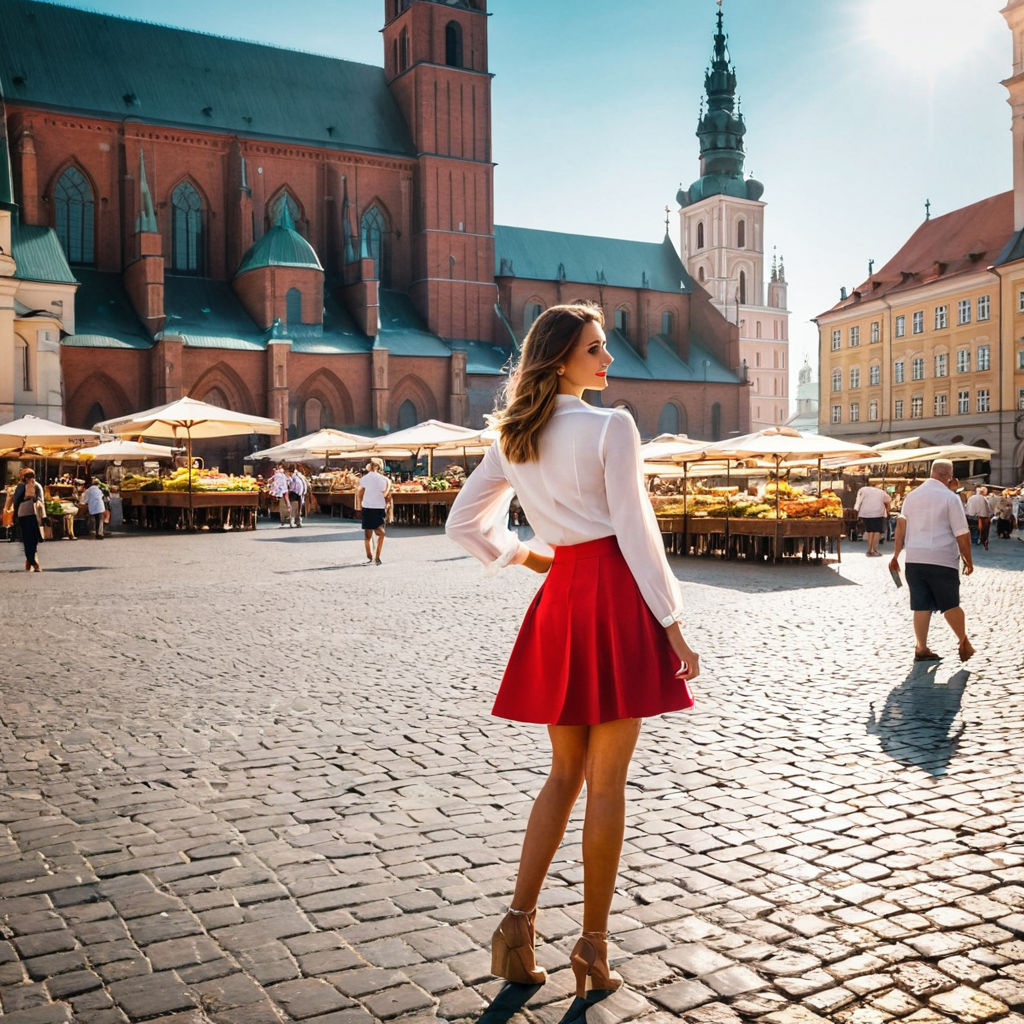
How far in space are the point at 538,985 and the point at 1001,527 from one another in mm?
29481

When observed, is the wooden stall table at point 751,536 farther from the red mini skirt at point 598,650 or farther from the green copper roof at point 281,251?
the green copper roof at point 281,251

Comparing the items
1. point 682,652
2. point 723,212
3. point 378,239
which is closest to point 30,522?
point 682,652

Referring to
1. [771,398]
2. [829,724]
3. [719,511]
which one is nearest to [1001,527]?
[719,511]

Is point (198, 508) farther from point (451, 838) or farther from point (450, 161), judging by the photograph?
point (450, 161)

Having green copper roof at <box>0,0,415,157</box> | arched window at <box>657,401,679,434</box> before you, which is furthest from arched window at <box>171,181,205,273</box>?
arched window at <box>657,401,679,434</box>

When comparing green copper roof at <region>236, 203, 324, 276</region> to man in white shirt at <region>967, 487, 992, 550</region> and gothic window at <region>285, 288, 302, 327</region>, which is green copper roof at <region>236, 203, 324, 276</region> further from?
man in white shirt at <region>967, 487, 992, 550</region>

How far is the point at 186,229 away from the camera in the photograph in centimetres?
5088

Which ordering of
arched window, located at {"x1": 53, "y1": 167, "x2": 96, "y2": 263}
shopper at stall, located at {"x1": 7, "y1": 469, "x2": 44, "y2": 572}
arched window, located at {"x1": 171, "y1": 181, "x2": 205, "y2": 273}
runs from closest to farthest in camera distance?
shopper at stall, located at {"x1": 7, "y1": 469, "x2": 44, "y2": 572} < arched window, located at {"x1": 53, "y1": 167, "x2": 96, "y2": 263} < arched window, located at {"x1": 171, "y1": 181, "x2": 205, "y2": 273}

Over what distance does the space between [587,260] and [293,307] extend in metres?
25.0

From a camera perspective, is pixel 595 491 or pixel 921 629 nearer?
pixel 595 491

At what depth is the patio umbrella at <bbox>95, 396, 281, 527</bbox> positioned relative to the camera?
86.7 ft

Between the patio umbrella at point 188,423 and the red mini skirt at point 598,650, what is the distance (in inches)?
940

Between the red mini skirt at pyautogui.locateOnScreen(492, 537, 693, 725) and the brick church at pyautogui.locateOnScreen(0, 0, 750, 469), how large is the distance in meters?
40.7

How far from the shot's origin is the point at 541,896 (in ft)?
12.7
